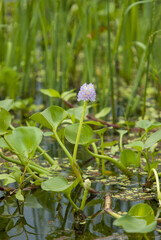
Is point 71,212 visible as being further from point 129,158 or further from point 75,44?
point 75,44

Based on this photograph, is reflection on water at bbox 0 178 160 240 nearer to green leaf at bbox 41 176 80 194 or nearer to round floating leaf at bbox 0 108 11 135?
green leaf at bbox 41 176 80 194

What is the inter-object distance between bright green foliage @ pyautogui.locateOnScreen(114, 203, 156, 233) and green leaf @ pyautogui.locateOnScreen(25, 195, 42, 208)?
279 mm

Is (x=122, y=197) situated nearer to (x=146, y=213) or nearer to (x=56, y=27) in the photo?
(x=146, y=213)

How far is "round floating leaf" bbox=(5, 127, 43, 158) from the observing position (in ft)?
2.98

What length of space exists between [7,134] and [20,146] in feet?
0.16

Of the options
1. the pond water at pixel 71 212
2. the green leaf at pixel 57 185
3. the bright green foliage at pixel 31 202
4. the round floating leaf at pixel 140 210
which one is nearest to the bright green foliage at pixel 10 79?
the pond water at pixel 71 212

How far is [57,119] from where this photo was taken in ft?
3.17

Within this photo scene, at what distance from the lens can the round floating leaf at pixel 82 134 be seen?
37.8 inches

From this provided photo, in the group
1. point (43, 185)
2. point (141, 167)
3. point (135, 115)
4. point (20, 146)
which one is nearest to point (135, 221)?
point (43, 185)

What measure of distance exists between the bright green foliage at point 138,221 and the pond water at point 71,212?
0.05 metres

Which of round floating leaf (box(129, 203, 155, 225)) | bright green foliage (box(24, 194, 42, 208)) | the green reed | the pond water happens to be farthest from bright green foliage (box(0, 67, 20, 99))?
round floating leaf (box(129, 203, 155, 225))

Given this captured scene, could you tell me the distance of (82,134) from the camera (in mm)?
963

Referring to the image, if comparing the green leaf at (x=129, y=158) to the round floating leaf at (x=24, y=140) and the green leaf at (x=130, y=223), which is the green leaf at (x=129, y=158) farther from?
the green leaf at (x=130, y=223)

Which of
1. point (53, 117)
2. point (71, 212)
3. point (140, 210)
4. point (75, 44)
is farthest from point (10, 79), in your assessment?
point (140, 210)
